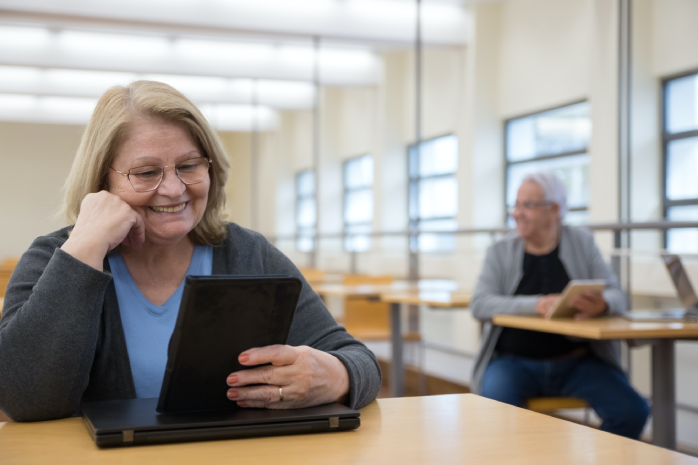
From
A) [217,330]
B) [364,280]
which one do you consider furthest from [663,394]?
[364,280]

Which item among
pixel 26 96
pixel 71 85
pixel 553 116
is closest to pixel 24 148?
pixel 26 96

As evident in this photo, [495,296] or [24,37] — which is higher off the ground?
[24,37]

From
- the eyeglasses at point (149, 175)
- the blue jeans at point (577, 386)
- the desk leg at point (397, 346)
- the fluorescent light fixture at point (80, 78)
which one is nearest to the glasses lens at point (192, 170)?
the eyeglasses at point (149, 175)

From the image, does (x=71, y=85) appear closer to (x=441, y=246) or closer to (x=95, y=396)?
(x=441, y=246)

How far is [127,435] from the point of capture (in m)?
0.86

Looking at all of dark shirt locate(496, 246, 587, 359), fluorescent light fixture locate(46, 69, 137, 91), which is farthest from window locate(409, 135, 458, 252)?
dark shirt locate(496, 246, 587, 359)

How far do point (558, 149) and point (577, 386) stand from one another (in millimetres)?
3794

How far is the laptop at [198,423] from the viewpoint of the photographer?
0.87 metres

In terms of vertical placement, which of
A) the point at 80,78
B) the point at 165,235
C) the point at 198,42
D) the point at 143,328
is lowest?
the point at 143,328

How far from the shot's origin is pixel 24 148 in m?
5.08

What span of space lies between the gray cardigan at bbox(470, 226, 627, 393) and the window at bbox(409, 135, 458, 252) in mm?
3657

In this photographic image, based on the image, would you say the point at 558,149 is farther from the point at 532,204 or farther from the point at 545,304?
the point at 545,304

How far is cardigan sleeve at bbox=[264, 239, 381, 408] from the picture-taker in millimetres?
1153

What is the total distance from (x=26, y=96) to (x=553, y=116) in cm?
446
